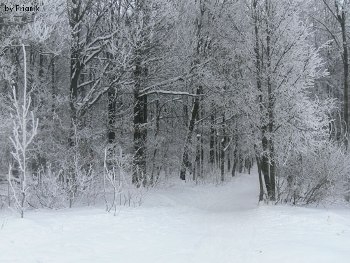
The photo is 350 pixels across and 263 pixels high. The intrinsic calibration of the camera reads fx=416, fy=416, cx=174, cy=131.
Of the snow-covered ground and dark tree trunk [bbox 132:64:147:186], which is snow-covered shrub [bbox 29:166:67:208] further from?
dark tree trunk [bbox 132:64:147:186]

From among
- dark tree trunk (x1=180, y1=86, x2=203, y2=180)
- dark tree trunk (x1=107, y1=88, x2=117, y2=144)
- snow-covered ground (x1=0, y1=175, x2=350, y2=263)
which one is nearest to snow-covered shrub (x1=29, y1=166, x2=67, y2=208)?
snow-covered ground (x1=0, y1=175, x2=350, y2=263)

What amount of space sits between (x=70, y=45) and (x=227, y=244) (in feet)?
42.8

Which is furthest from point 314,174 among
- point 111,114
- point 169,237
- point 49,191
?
point 111,114

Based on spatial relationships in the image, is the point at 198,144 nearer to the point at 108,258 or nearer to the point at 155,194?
the point at 155,194

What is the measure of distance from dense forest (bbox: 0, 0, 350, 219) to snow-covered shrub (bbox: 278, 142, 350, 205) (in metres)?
0.05

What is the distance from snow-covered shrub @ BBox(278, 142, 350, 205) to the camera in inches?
632

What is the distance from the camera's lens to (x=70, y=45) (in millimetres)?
19062

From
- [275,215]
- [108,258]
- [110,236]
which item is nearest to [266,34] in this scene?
[275,215]

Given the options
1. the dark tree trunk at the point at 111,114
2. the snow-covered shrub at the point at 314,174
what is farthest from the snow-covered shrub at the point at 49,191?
the dark tree trunk at the point at 111,114

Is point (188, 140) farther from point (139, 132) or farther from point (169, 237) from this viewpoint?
point (169, 237)

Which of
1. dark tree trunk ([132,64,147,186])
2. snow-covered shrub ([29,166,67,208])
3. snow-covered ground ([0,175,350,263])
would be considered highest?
dark tree trunk ([132,64,147,186])

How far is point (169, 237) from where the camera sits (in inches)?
389

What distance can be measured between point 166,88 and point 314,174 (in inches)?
406

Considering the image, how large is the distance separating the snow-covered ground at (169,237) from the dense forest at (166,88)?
4.79ft
